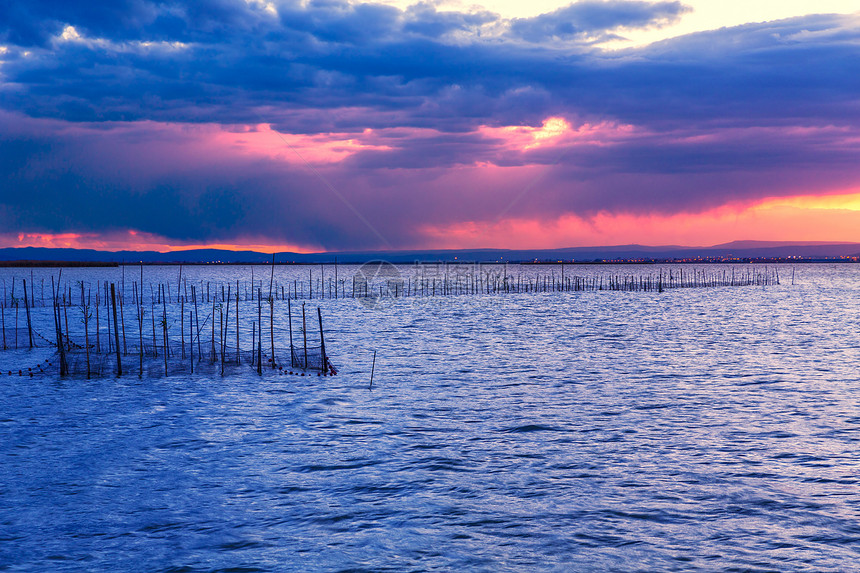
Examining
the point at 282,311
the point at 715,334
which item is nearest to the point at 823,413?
the point at 715,334

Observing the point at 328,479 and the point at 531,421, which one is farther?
the point at 531,421

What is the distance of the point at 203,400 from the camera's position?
66.7ft

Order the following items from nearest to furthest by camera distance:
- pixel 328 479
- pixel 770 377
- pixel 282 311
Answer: pixel 328 479 → pixel 770 377 → pixel 282 311

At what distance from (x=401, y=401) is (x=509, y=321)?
32405 mm

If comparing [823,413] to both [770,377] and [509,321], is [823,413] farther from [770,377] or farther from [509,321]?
[509,321]

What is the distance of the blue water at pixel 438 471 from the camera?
949 centimetres

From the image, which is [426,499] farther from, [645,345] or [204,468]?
[645,345]

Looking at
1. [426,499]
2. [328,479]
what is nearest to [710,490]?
[426,499]

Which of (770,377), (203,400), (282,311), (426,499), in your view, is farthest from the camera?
(282,311)

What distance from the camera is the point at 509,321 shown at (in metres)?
52.0

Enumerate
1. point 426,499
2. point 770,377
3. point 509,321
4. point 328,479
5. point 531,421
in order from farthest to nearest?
point 509,321 → point 770,377 → point 531,421 → point 328,479 → point 426,499

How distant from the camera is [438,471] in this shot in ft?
43.0

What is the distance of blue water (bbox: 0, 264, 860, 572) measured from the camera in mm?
9492

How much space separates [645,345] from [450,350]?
1056 centimetres
